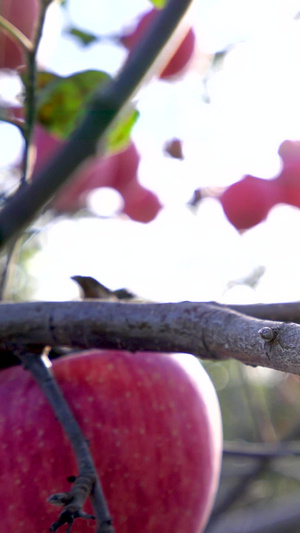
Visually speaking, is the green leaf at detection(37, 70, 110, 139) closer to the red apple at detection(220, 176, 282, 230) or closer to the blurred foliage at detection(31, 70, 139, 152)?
the blurred foliage at detection(31, 70, 139, 152)

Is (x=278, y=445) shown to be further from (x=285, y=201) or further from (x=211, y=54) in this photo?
(x=211, y=54)

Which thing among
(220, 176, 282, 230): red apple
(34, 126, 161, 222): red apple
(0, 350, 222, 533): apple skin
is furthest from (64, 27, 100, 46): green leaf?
(0, 350, 222, 533): apple skin

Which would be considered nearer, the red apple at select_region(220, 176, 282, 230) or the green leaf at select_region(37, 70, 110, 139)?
the green leaf at select_region(37, 70, 110, 139)

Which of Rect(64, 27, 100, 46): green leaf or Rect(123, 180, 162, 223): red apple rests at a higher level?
Rect(64, 27, 100, 46): green leaf

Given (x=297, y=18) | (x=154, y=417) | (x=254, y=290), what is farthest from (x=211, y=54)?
(x=154, y=417)

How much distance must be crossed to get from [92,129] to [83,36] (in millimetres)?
440

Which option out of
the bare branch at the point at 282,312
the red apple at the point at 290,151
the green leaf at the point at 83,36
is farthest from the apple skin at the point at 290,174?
the bare branch at the point at 282,312

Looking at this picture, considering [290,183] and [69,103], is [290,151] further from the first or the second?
[69,103]

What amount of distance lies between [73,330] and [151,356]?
5.2 inches

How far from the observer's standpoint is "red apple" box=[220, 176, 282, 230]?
90 cm

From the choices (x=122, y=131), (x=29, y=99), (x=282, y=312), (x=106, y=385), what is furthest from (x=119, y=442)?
(x=122, y=131)

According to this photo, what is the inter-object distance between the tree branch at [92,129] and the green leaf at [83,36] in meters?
0.39

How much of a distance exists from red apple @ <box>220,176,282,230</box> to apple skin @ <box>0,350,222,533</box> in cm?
39

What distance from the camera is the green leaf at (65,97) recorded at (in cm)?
80
